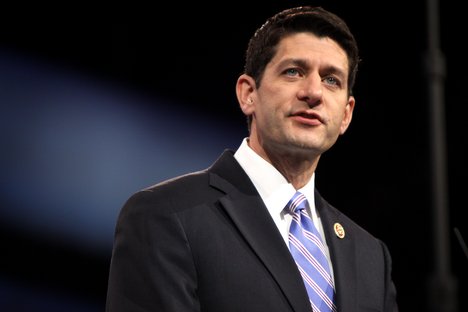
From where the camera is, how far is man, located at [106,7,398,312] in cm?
197

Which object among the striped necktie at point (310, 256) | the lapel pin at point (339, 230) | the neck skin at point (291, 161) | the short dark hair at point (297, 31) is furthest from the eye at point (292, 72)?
the lapel pin at point (339, 230)

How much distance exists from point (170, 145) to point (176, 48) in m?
0.50

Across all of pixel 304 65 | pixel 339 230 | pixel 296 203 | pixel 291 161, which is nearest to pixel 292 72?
pixel 304 65

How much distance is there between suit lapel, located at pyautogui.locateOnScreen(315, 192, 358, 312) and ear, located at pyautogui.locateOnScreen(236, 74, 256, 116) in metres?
0.35

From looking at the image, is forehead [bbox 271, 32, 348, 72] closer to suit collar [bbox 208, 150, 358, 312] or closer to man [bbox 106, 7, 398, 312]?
man [bbox 106, 7, 398, 312]

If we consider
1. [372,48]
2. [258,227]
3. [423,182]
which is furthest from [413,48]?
[258,227]

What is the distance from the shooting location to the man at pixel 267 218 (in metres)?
1.97

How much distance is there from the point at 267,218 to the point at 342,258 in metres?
0.29

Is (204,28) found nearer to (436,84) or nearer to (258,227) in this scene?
(258,227)

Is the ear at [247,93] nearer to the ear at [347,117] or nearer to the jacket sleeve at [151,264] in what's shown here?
the ear at [347,117]

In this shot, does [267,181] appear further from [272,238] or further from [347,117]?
[347,117]

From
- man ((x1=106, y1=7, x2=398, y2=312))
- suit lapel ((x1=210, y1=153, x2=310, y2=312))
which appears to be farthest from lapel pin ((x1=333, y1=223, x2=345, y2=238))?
suit lapel ((x1=210, y1=153, x2=310, y2=312))

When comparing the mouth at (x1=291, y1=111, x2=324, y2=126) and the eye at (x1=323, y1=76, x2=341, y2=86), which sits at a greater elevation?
the eye at (x1=323, y1=76, x2=341, y2=86)

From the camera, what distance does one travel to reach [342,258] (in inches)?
89.0
